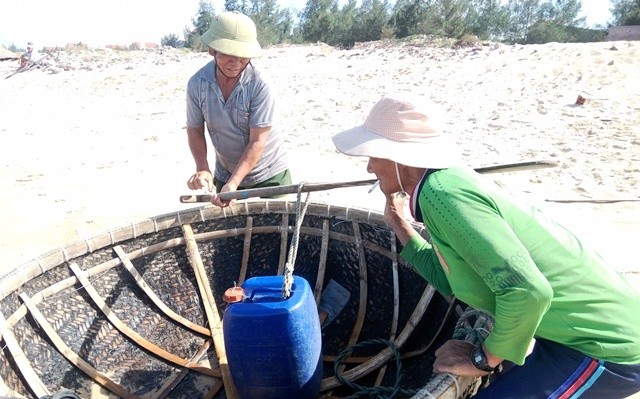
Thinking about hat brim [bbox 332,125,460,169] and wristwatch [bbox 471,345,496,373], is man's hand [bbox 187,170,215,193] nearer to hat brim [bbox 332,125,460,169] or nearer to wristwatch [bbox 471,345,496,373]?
hat brim [bbox 332,125,460,169]

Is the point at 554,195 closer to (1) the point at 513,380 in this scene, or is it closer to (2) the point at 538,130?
(2) the point at 538,130

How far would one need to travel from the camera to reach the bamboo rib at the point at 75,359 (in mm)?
2465

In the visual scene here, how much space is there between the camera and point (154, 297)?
9.45ft

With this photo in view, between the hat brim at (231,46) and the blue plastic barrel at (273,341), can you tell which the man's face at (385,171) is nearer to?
the blue plastic barrel at (273,341)

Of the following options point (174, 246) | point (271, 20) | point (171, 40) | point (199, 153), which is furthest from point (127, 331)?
point (171, 40)

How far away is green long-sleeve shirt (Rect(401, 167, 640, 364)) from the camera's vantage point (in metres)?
1.38

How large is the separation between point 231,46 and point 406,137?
3.76 ft

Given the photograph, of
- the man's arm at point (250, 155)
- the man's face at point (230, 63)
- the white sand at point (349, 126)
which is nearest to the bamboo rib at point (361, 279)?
the man's arm at point (250, 155)

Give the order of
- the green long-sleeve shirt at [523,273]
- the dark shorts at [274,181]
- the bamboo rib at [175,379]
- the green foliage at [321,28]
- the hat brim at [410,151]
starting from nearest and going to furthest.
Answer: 1. the green long-sleeve shirt at [523,273]
2. the hat brim at [410,151]
3. the bamboo rib at [175,379]
4. the dark shorts at [274,181]
5. the green foliage at [321,28]

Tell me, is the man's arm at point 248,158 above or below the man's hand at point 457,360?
above

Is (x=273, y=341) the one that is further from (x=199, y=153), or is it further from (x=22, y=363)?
(x=199, y=153)

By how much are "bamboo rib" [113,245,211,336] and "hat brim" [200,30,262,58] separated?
1.04 meters

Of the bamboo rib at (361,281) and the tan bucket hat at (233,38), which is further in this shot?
the bamboo rib at (361,281)

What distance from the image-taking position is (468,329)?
192 cm
